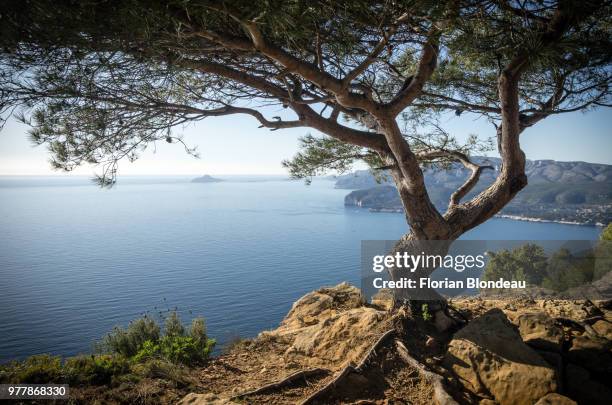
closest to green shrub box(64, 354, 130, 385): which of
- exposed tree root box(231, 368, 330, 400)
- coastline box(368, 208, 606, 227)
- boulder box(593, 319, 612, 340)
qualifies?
exposed tree root box(231, 368, 330, 400)

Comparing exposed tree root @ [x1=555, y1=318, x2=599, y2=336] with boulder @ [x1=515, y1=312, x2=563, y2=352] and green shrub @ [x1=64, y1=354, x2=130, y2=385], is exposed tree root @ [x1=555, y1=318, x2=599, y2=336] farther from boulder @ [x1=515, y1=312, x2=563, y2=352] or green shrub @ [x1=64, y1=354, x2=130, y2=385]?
green shrub @ [x1=64, y1=354, x2=130, y2=385]

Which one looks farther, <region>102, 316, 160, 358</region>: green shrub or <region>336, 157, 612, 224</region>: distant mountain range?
<region>336, 157, 612, 224</region>: distant mountain range

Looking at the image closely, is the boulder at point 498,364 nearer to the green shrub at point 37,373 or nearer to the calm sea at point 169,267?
the green shrub at point 37,373

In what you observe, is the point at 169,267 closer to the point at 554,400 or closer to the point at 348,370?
the point at 348,370

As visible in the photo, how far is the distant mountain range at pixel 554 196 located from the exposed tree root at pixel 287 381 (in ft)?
211

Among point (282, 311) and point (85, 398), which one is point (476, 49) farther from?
point (282, 311)

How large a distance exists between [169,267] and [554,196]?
99338 mm

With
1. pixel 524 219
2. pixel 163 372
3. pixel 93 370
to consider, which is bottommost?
pixel 524 219

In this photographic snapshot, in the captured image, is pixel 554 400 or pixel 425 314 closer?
pixel 554 400

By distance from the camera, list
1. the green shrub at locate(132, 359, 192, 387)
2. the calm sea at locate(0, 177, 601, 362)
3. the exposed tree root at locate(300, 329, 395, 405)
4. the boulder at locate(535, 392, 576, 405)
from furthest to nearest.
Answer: the calm sea at locate(0, 177, 601, 362), the green shrub at locate(132, 359, 192, 387), the exposed tree root at locate(300, 329, 395, 405), the boulder at locate(535, 392, 576, 405)

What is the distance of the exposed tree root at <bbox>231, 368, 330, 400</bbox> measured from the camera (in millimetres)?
3281

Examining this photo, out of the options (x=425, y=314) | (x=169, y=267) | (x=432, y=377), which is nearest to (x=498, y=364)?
(x=432, y=377)

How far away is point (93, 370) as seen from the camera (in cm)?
346

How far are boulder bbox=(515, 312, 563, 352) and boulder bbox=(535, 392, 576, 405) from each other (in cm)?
97
